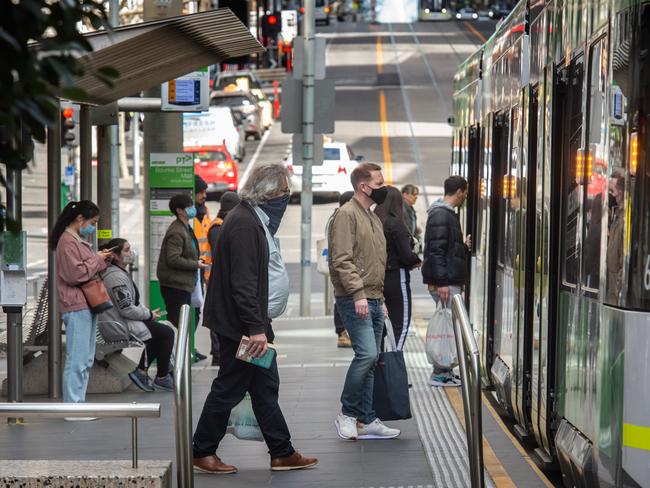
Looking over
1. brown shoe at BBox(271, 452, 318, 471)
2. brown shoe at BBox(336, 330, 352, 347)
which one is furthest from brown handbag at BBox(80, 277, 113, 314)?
brown shoe at BBox(336, 330, 352, 347)

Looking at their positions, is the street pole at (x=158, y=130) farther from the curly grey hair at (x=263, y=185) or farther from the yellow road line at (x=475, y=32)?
the yellow road line at (x=475, y=32)

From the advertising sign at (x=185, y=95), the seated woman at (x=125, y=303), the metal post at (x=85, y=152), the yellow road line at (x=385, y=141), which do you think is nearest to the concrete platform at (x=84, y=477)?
the seated woman at (x=125, y=303)

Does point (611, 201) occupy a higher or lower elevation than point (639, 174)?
lower

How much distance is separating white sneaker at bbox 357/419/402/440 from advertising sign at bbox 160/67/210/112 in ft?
16.5

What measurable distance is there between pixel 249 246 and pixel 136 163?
112ft

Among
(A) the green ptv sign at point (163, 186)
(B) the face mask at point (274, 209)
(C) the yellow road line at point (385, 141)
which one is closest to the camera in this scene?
(B) the face mask at point (274, 209)

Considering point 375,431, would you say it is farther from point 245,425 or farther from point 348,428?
point 245,425

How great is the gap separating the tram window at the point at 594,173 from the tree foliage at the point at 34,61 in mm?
3005

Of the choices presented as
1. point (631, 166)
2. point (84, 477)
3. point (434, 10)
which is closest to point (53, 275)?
point (84, 477)

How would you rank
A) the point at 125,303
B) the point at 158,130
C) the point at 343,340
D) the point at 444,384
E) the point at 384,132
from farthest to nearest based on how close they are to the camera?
the point at 384,132 → the point at 343,340 → the point at 158,130 → the point at 444,384 → the point at 125,303

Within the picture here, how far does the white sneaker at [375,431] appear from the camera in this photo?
9422mm

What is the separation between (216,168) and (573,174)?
1226 inches

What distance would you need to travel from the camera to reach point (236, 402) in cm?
819

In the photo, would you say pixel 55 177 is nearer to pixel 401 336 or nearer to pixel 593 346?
pixel 401 336
